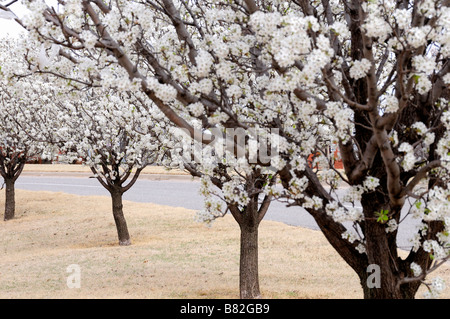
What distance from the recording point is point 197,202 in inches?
815

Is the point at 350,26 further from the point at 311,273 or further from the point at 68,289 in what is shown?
the point at 68,289

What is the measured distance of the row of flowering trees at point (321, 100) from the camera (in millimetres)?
4086

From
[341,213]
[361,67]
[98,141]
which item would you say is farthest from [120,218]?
[361,67]

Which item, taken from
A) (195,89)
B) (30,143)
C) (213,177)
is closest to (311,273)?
(213,177)

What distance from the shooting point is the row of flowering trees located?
13.4 ft

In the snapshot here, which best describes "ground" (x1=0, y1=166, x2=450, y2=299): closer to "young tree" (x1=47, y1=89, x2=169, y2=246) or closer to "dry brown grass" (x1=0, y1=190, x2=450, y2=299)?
"dry brown grass" (x1=0, y1=190, x2=450, y2=299)

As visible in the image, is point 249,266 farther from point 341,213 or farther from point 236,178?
point 341,213

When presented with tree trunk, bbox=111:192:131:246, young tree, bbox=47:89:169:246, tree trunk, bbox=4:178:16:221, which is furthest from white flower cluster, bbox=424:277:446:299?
tree trunk, bbox=4:178:16:221

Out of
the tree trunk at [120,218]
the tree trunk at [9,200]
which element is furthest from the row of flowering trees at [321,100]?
the tree trunk at [9,200]

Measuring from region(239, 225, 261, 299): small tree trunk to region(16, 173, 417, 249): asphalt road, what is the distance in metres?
4.57

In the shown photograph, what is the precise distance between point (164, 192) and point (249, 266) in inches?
613

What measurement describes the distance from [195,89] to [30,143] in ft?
44.1
